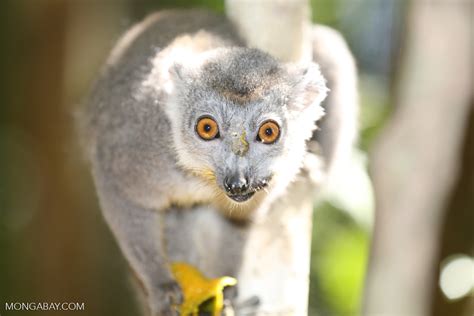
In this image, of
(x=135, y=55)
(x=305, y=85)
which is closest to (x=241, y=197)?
(x=305, y=85)

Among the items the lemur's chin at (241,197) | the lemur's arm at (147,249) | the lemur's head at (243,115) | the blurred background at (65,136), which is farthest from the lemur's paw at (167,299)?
the blurred background at (65,136)

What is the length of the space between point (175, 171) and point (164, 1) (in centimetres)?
473

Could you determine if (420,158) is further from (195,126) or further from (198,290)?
(198,290)

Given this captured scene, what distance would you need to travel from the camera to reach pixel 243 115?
11.0ft

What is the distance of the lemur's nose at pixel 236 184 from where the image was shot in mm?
3200

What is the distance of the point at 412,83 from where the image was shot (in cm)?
395

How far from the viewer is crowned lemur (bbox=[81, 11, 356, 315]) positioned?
3.38m

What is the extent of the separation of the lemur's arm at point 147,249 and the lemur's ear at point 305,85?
4.07ft

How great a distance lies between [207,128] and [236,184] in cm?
44

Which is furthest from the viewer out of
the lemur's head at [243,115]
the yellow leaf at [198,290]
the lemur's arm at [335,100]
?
the lemur's arm at [335,100]

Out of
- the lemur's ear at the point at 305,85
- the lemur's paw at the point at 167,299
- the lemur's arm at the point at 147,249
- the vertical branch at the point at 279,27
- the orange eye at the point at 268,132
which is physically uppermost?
the vertical branch at the point at 279,27

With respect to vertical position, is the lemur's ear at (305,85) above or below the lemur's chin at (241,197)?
above

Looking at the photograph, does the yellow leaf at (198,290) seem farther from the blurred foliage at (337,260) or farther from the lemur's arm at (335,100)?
the blurred foliage at (337,260)

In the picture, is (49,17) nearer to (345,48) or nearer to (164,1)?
(164,1)
